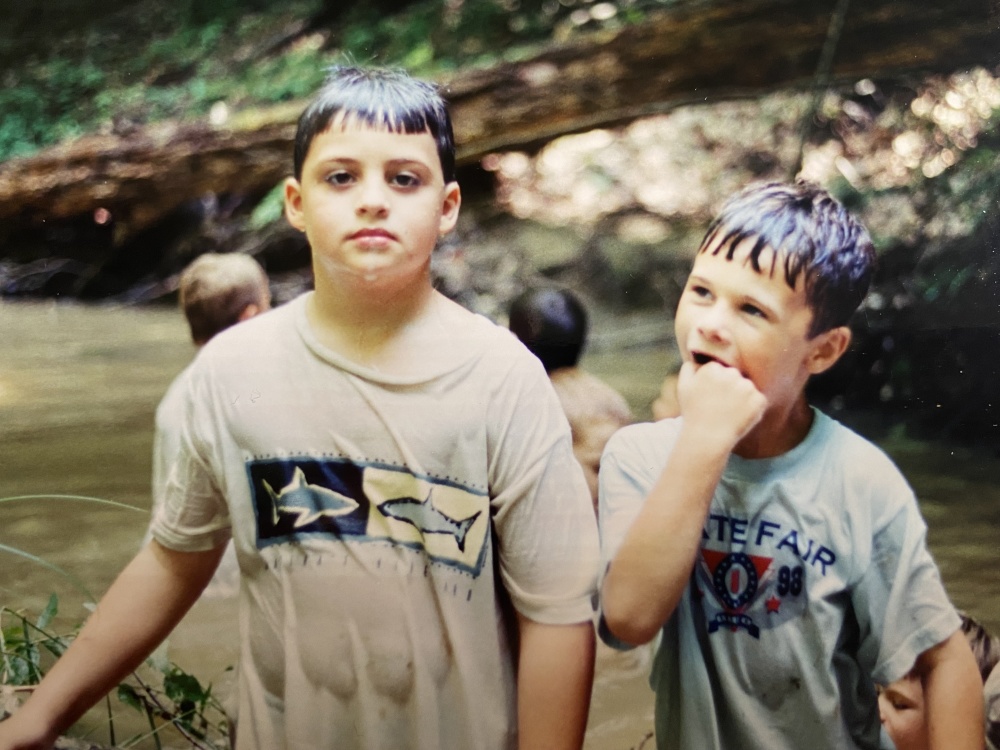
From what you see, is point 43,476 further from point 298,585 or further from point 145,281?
point 298,585

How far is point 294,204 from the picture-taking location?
1726 mm

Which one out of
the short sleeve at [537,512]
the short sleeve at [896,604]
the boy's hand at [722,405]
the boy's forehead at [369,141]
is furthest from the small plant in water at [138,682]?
the short sleeve at [896,604]

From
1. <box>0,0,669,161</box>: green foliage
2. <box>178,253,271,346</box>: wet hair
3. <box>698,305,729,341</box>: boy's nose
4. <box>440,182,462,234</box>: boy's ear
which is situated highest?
<box>0,0,669,161</box>: green foliage

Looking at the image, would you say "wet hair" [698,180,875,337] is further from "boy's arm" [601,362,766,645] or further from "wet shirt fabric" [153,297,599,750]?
"wet shirt fabric" [153,297,599,750]

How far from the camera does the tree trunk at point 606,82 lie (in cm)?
188

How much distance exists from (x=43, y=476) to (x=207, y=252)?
23.0 inches

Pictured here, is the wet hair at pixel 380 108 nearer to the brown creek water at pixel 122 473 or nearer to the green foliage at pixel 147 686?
the brown creek water at pixel 122 473

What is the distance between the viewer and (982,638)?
5.97 feet

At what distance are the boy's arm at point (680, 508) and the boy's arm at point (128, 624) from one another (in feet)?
2.53

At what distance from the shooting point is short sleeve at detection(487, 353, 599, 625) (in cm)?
167

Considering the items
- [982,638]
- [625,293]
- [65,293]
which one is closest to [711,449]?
[625,293]

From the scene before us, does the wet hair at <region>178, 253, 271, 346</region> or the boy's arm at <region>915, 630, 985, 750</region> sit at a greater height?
the wet hair at <region>178, 253, 271, 346</region>

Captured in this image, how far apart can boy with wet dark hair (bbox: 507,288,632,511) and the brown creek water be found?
0.03 metres

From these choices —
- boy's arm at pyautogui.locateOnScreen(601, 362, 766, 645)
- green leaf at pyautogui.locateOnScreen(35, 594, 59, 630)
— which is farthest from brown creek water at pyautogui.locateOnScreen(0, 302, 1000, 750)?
boy's arm at pyautogui.locateOnScreen(601, 362, 766, 645)
